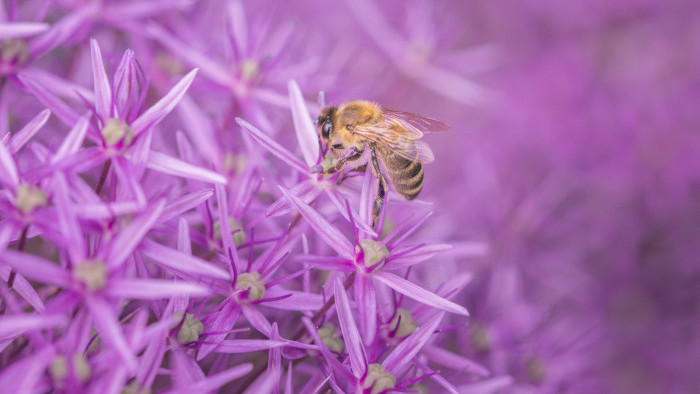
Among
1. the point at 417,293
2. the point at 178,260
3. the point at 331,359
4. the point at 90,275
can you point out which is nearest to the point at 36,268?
the point at 90,275

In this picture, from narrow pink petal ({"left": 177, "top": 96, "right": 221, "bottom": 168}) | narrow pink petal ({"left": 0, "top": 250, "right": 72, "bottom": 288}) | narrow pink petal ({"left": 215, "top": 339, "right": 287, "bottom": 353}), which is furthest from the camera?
narrow pink petal ({"left": 177, "top": 96, "right": 221, "bottom": 168})

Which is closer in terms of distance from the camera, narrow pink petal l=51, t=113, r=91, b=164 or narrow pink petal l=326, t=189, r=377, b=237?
narrow pink petal l=51, t=113, r=91, b=164

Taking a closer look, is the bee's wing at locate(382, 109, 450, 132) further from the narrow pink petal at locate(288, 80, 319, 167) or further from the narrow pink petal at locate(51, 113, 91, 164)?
the narrow pink petal at locate(51, 113, 91, 164)

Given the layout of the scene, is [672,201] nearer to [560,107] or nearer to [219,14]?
[560,107]

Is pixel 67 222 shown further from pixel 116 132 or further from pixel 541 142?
pixel 541 142

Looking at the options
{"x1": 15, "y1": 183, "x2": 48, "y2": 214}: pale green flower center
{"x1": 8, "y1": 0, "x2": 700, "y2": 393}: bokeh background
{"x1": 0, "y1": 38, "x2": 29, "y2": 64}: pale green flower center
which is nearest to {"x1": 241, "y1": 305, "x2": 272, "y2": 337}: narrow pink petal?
{"x1": 15, "y1": 183, "x2": 48, "y2": 214}: pale green flower center

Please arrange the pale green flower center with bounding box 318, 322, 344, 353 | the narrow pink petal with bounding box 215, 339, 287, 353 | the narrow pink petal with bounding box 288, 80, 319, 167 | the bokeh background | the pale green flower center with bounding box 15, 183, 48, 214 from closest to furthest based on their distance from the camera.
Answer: the pale green flower center with bounding box 15, 183, 48, 214
the narrow pink petal with bounding box 215, 339, 287, 353
the pale green flower center with bounding box 318, 322, 344, 353
the narrow pink petal with bounding box 288, 80, 319, 167
the bokeh background

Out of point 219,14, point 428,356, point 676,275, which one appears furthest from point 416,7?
point 428,356
